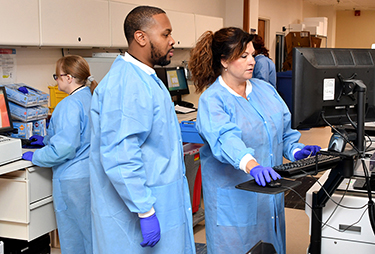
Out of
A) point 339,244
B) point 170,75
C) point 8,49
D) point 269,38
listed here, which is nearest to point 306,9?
point 269,38

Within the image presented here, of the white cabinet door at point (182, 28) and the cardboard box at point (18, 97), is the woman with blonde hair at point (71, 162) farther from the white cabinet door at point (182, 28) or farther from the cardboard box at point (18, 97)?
the white cabinet door at point (182, 28)

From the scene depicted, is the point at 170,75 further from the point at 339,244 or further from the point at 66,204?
the point at 339,244

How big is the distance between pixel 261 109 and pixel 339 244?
68 cm

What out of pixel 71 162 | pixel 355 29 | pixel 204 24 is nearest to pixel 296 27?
pixel 355 29

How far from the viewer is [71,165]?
90.5 inches

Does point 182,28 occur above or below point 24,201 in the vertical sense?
above

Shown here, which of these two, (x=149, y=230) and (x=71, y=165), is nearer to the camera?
(x=149, y=230)

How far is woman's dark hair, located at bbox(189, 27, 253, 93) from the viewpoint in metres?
1.86

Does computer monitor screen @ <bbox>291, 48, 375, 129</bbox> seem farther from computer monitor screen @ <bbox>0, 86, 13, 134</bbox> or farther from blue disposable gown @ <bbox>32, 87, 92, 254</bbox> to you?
computer monitor screen @ <bbox>0, 86, 13, 134</bbox>

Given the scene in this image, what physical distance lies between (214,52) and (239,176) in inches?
23.9

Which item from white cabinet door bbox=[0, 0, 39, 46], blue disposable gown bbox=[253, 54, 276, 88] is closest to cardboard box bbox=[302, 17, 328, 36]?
blue disposable gown bbox=[253, 54, 276, 88]

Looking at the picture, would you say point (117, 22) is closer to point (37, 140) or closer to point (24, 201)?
point (37, 140)

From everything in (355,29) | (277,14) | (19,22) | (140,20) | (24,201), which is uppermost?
(355,29)

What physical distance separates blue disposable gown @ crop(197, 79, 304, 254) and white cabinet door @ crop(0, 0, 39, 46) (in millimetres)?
1450
